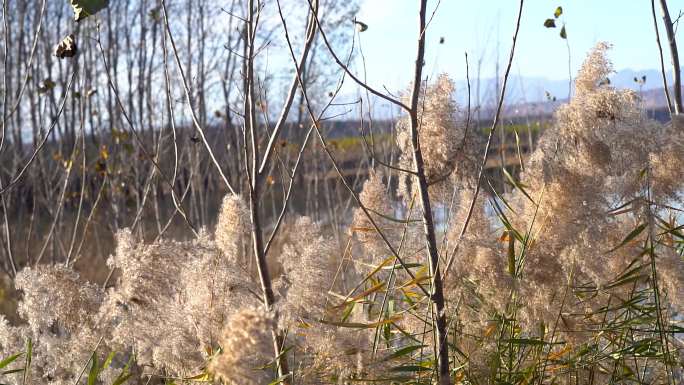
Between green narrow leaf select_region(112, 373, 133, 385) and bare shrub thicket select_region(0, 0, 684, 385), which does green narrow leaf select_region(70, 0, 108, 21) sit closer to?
bare shrub thicket select_region(0, 0, 684, 385)

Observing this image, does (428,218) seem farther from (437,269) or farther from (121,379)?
(121,379)

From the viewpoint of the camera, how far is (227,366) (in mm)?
906

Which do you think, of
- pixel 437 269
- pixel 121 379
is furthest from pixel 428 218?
pixel 121 379

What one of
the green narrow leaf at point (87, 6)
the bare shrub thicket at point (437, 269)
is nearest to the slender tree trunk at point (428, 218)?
the bare shrub thicket at point (437, 269)

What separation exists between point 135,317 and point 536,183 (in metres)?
0.81

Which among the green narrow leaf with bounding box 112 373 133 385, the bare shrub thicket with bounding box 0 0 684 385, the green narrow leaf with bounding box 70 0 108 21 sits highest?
the green narrow leaf with bounding box 70 0 108 21

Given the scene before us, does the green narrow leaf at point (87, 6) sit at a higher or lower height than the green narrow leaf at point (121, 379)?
higher

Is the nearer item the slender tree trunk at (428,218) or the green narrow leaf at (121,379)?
the slender tree trunk at (428,218)

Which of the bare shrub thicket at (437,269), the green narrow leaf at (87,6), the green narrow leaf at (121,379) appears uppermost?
the green narrow leaf at (87,6)

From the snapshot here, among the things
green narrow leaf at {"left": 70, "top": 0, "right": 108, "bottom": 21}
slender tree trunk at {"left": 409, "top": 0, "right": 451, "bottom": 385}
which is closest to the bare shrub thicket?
slender tree trunk at {"left": 409, "top": 0, "right": 451, "bottom": 385}

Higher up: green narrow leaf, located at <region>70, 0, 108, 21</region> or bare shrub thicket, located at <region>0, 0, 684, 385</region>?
green narrow leaf, located at <region>70, 0, 108, 21</region>

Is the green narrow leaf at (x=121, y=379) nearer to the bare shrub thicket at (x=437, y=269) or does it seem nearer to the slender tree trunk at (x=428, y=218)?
the bare shrub thicket at (x=437, y=269)

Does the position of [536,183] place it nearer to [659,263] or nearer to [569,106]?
[569,106]

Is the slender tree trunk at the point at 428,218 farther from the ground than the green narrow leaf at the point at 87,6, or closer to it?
closer to it
